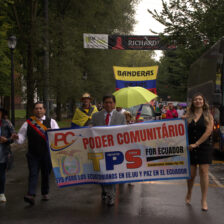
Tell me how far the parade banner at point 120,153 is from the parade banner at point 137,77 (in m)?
13.1

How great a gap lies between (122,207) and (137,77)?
1398 centimetres

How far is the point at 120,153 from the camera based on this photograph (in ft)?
21.1

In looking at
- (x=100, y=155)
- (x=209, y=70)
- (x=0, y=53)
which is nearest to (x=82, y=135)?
(x=100, y=155)

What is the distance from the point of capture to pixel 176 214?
5730 mm

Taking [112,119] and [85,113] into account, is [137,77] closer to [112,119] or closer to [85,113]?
[85,113]

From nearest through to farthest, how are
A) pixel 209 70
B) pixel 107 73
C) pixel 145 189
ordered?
pixel 145 189 < pixel 209 70 < pixel 107 73

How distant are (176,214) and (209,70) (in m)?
7.61

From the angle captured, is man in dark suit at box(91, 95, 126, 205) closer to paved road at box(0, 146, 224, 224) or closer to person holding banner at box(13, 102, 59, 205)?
paved road at box(0, 146, 224, 224)

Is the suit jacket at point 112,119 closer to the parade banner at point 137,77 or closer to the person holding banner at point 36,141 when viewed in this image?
→ the person holding banner at point 36,141

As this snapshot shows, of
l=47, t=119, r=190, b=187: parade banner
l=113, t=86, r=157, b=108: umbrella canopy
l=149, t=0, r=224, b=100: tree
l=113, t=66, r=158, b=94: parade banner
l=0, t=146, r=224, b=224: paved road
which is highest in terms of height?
l=149, t=0, r=224, b=100: tree

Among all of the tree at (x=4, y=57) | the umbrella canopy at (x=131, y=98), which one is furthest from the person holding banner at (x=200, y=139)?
the tree at (x=4, y=57)

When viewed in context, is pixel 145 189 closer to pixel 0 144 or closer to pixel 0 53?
pixel 0 144

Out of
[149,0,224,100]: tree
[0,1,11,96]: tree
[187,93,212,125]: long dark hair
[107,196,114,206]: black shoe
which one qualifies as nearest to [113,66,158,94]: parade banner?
[149,0,224,100]: tree

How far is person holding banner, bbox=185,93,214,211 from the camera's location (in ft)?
19.7
